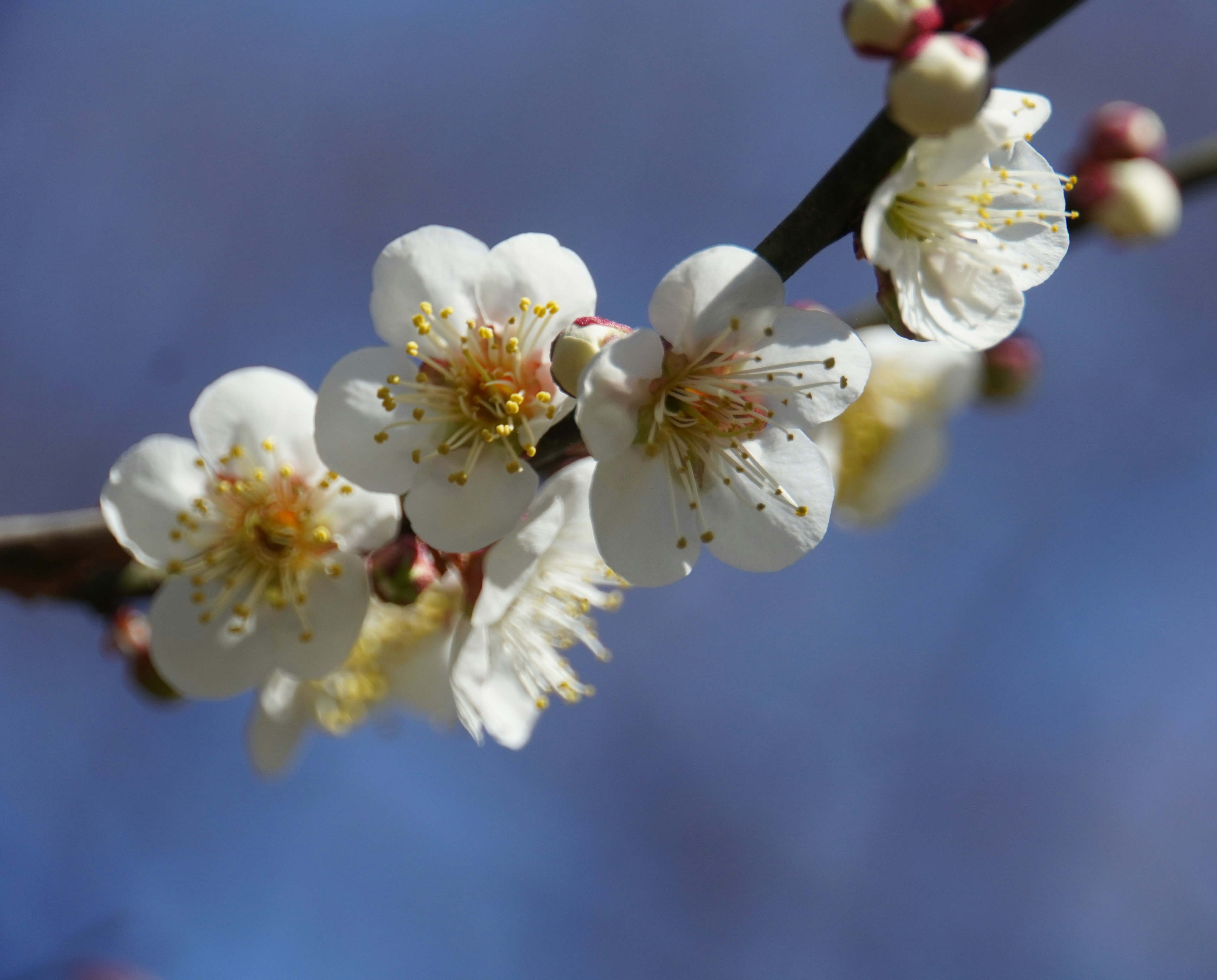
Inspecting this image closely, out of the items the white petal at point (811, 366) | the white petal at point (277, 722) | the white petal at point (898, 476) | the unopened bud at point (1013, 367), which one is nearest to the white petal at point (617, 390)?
the white petal at point (811, 366)

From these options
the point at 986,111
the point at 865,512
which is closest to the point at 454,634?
the point at 986,111

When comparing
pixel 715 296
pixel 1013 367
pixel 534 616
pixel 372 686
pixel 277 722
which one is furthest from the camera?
pixel 1013 367

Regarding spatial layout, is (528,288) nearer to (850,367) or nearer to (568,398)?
(568,398)

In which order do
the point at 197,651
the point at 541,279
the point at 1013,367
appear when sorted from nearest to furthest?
the point at 541,279, the point at 197,651, the point at 1013,367

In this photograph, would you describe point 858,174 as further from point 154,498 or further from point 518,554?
point 154,498

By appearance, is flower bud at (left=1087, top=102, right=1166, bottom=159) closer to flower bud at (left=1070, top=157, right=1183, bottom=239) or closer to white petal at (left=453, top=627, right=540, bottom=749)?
flower bud at (left=1070, top=157, right=1183, bottom=239)

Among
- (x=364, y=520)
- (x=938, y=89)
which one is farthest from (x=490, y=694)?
(x=938, y=89)

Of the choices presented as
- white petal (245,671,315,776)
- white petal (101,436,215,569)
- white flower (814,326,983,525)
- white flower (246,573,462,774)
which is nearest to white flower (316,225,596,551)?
white petal (101,436,215,569)

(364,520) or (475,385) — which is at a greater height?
(475,385)
